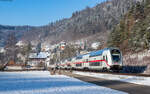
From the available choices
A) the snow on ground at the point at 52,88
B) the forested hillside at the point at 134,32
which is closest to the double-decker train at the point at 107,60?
the forested hillside at the point at 134,32

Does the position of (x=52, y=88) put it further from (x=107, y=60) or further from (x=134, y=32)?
(x=134, y=32)

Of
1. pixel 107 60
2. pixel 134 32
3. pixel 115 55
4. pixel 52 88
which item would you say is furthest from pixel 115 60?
pixel 134 32

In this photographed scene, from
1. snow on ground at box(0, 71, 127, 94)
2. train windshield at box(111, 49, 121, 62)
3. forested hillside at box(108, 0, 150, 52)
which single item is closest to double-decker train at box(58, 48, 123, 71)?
train windshield at box(111, 49, 121, 62)

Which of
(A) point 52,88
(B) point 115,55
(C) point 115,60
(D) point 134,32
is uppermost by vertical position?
(D) point 134,32

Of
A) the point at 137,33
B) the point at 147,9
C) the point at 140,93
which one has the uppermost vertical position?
the point at 147,9

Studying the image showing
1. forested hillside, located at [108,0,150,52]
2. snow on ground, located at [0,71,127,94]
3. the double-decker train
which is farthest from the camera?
forested hillside, located at [108,0,150,52]

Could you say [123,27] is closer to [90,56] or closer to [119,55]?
[90,56]

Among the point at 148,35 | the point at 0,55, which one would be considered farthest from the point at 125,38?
the point at 0,55

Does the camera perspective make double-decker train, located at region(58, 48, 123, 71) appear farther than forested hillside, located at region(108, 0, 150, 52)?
No

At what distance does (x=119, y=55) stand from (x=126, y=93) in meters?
23.2

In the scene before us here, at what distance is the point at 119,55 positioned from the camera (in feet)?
120

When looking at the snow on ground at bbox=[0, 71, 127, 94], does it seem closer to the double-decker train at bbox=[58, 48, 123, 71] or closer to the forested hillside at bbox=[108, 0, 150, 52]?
the double-decker train at bbox=[58, 48, 123, 71]

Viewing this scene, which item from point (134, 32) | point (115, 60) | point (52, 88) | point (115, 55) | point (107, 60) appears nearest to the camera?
point (52, 88)

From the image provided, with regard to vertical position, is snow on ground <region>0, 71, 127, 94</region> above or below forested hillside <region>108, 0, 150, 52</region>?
below
